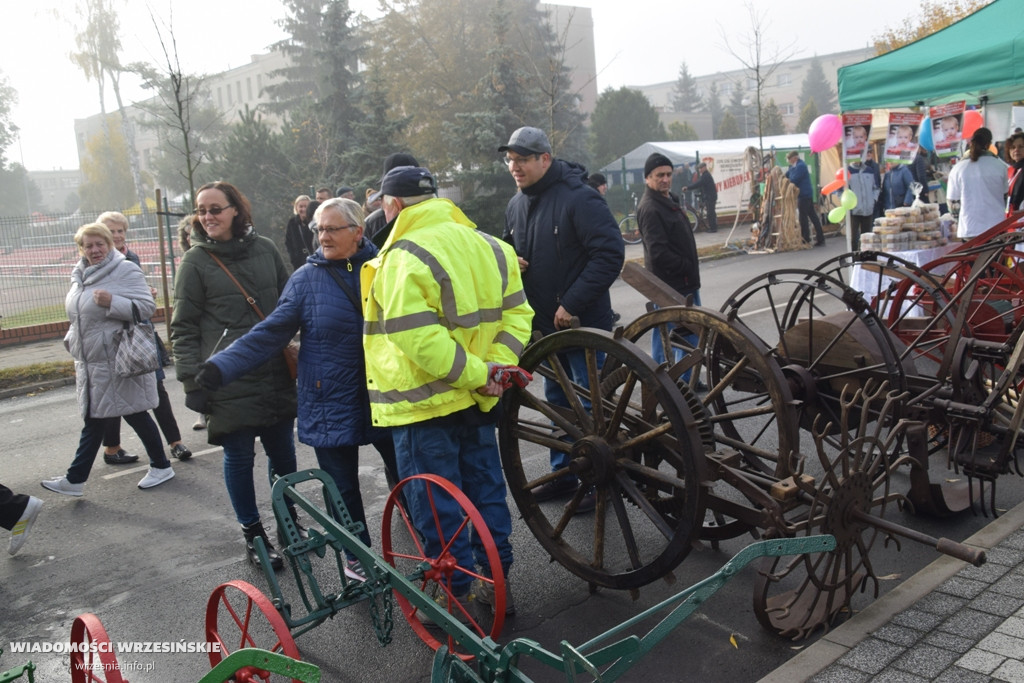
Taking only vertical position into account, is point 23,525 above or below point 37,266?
below

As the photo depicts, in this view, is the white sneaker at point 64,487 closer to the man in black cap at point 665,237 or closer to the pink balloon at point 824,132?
the man in black cap at point 665,237

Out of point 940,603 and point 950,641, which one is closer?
point 950,641

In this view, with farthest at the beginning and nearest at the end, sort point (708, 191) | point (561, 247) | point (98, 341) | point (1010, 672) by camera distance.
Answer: point (708, 191)
point (98, 341)
point (561, 247)
point (1010, 672)

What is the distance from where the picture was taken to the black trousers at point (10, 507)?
465cm

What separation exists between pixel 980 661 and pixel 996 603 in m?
0.51

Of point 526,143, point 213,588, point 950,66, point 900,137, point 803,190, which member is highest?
point 950,66

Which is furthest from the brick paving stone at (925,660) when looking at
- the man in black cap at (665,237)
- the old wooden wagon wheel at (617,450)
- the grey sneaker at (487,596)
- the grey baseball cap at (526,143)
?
the man in black cap at (665,237)

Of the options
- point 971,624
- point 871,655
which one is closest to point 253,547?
point 871,655

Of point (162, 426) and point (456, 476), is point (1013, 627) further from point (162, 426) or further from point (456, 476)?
point (162, 426)

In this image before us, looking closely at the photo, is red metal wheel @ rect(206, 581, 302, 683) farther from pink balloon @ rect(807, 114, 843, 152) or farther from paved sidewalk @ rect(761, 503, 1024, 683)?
pink balloon @ rect(807, 114, 843, 152)

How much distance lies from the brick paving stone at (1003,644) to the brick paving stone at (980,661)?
3cm

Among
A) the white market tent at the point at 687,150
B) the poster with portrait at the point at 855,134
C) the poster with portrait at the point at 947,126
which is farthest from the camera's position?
the white market tent at the point at 687,150

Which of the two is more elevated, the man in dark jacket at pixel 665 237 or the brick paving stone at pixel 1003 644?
the man in dark jacket at pixel 665 237

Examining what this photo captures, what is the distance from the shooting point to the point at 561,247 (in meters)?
5.02
